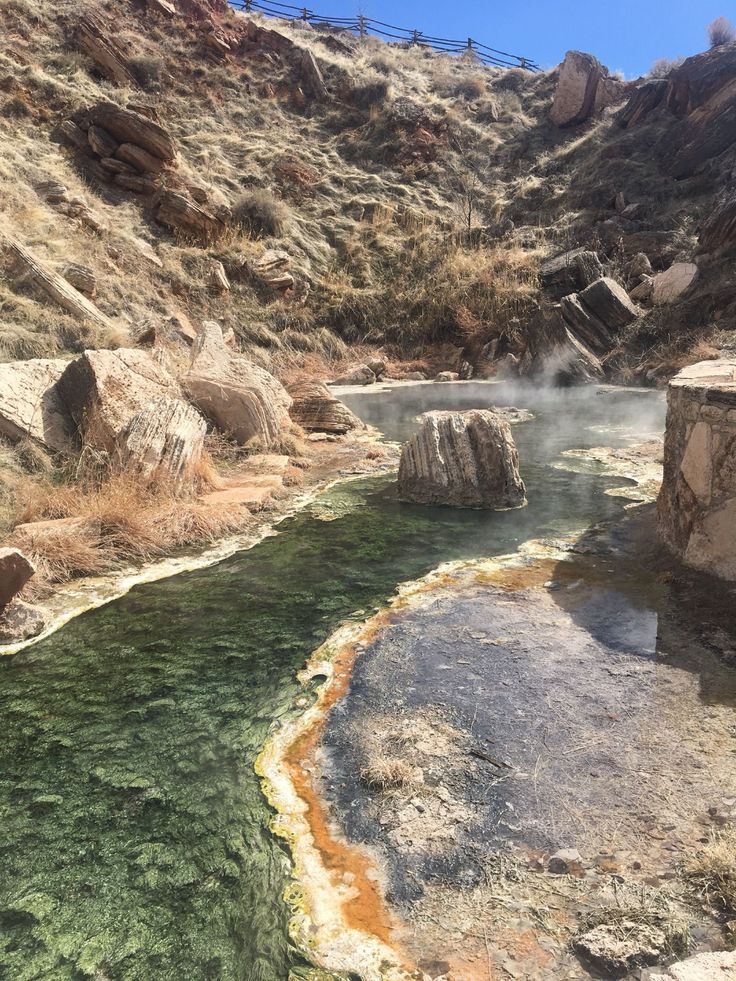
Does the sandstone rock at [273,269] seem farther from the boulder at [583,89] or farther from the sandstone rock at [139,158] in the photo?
the boulder at [583,89]

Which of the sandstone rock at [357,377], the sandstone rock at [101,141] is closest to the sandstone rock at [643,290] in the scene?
the sandstone rock at [357,377]

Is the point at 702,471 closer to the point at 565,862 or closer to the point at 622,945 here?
the point at 565,862

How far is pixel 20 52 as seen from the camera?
19.8 m

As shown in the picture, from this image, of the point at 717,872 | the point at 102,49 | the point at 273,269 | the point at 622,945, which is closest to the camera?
the point at 622,945

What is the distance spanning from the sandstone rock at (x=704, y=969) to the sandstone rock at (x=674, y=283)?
1695cm

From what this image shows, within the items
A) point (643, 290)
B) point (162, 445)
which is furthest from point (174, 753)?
point (643, 290)

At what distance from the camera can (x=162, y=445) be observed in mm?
5953

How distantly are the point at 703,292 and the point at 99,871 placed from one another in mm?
17028

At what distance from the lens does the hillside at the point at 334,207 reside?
571 inches

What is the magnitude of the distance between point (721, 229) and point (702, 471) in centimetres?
1484

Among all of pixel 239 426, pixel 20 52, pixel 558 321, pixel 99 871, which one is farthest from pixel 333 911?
pixel 20 52

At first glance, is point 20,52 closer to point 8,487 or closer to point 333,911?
point 8,487

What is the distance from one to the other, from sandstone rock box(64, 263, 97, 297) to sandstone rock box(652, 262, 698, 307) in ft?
42.4

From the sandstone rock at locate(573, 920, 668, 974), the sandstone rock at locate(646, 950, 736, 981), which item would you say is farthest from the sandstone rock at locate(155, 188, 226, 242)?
the sandstone rock at locate(646, 950, 736, 981)
